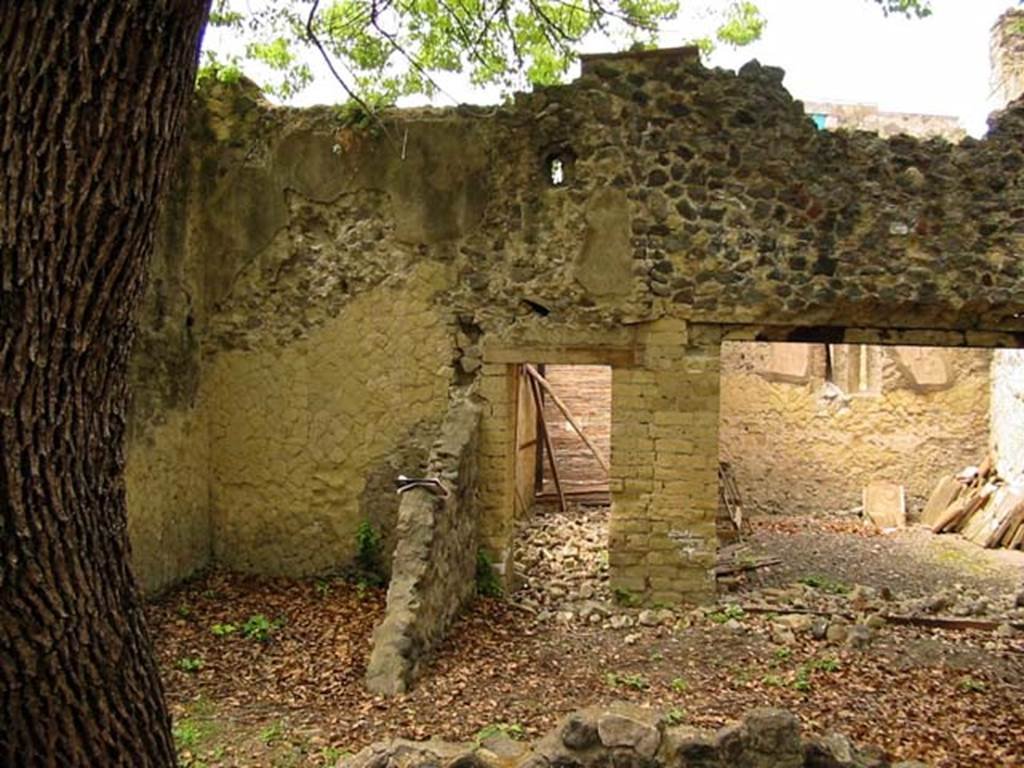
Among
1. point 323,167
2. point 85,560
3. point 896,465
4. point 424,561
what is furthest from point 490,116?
point 896,465

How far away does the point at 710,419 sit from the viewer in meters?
7.69

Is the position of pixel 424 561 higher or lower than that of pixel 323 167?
lower

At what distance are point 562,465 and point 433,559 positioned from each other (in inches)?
268

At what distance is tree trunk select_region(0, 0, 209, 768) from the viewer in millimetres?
2051

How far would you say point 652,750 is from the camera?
409 centimetres

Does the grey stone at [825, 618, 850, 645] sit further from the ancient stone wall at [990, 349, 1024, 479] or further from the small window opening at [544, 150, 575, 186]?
the ancient stone wall at [990, 349, 1024, 479]

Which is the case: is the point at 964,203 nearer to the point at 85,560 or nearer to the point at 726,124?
the point at 726,124

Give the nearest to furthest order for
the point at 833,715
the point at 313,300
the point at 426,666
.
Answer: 1. the point at 833,715
2. the point at 426,666
3. the point at 313,300

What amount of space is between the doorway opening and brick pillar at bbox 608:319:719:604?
5.72ft

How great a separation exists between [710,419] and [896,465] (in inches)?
276

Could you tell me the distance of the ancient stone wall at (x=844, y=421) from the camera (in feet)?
43.9

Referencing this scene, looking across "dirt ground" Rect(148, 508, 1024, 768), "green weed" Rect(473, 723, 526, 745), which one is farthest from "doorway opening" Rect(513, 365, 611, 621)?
"green weed" Rect(473, 723, 526, 745)

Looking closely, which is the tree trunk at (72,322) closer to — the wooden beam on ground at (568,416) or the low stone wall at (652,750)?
the low stone wall at (652,750)

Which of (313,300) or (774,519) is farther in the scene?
(774,519)
